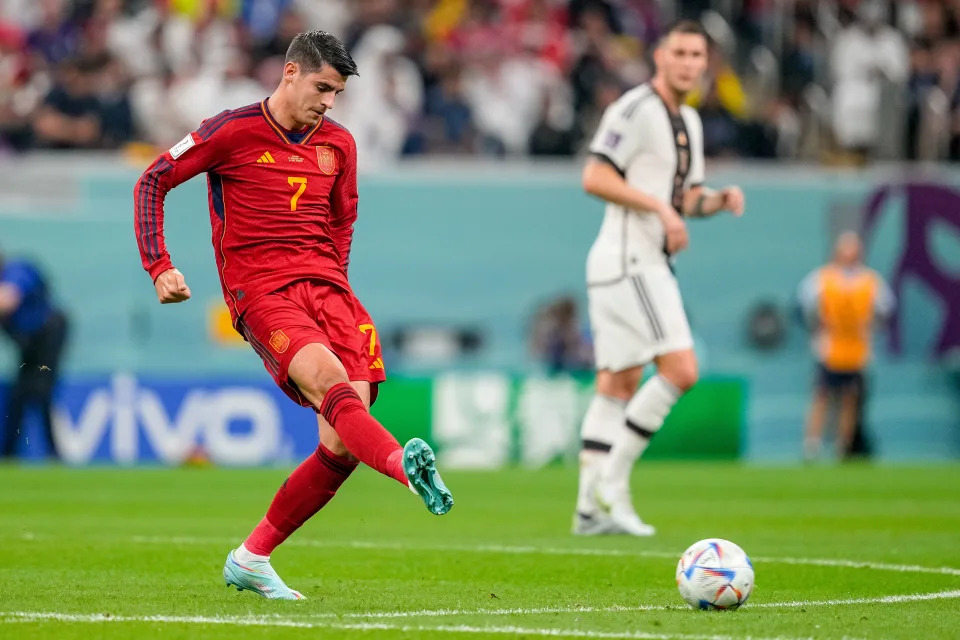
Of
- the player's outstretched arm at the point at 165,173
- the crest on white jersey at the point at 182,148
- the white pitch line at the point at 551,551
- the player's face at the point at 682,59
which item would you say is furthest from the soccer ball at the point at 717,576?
the player's face at the point at 682,59

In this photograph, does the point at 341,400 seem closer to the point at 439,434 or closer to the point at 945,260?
the point at 439,434

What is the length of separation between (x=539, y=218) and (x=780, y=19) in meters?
4.29

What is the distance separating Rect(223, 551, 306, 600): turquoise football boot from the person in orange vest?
14.7 m

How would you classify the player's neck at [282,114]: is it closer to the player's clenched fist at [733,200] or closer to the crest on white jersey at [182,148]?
the crest on white jersey at [182,148]

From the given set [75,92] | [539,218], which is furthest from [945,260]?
[75,92]

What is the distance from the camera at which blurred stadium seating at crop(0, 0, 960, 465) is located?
19.3 metres

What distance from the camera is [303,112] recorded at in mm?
6785

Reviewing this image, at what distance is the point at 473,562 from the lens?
852 cm

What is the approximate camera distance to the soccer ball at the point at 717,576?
21.1 feet

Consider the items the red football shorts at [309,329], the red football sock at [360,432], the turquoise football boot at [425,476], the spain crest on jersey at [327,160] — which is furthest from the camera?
the spain crest on jersey at [327,160]

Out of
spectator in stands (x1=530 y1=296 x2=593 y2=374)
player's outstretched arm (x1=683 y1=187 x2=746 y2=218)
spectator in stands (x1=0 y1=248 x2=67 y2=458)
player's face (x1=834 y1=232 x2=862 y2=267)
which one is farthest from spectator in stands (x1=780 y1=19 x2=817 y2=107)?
player's outstretched arm (x1=683 y1=187 x2=746 y2=218)

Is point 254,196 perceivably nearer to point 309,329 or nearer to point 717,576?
point 309,329

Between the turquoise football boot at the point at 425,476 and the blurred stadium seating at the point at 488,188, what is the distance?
1271cm

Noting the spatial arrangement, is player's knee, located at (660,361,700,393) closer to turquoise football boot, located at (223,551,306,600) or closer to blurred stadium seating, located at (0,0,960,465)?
turquoise football boot, located at (223,551,306,600)
